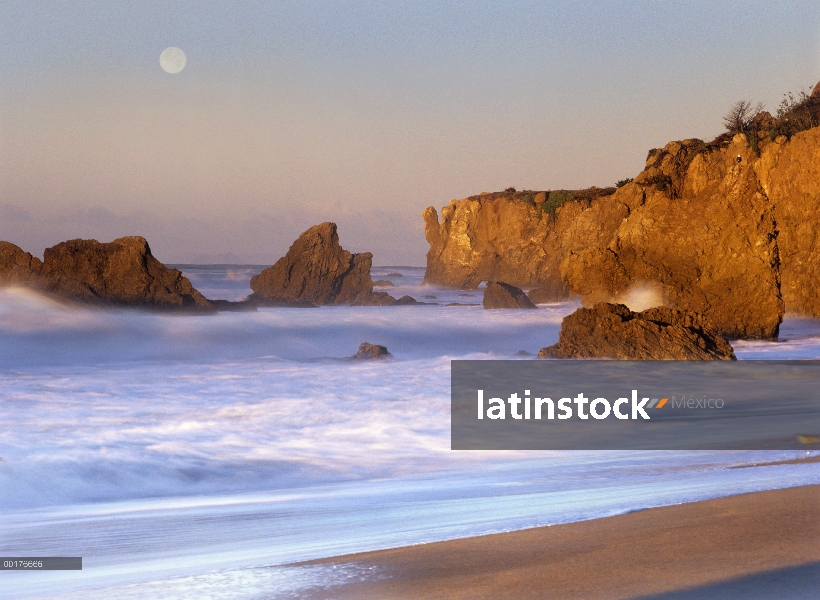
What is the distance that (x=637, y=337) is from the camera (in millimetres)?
10391

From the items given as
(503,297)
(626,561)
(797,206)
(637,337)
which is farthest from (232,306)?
(626,561)

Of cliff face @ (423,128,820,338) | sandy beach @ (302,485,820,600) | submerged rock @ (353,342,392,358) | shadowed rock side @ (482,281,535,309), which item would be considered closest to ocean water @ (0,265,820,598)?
sandy beach @ (302,485,820,600)

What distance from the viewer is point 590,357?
34.3ft

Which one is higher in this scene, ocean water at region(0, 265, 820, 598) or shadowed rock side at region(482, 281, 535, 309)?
shadowed rock side at region(482, 281, 535, 309)

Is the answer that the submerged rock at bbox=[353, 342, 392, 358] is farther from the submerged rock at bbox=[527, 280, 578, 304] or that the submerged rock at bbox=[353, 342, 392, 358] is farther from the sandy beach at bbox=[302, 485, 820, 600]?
the submerged rock at bbox=[527, 280, 578, 304]

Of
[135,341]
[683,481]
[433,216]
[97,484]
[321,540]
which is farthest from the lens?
[433,216]

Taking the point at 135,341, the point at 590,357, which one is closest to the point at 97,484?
the point at 590,357

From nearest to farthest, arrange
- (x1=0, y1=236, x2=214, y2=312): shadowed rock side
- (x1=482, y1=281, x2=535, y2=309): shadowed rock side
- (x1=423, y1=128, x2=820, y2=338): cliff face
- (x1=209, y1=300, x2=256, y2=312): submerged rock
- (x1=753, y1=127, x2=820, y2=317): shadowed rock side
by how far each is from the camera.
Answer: (x1=423, y1=128, x2=820, y2=338): cliff face
(x1=753, y1=127, x2=820, y2=317): shadowed rock side
(x1=0, y1=236, x2=214, y2=312): shadowed rock side
(x1=209, y1=300, x2=256, y2=312): submerged rock
(x1=482, y1=281, x2=535, y2=309): shadowed rock side

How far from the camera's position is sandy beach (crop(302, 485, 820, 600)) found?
2799mm

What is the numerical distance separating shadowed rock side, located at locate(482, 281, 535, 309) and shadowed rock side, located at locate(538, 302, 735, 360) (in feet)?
47.0

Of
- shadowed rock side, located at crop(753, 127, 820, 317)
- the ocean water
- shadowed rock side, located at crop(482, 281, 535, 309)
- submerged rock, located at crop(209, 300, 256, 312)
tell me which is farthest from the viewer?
shadowed rock side, located at crop(482, 281, 535, 309)

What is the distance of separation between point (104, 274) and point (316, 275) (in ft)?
41.8

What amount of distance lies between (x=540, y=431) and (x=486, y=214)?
50430 millimetres

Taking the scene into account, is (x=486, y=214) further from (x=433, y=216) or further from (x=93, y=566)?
(x=93, y=566)
